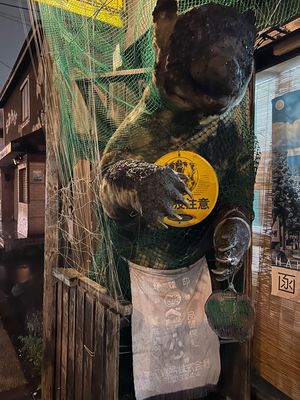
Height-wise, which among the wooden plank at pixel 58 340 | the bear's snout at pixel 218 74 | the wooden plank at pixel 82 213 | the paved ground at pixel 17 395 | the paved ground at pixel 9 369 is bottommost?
the paved ground at pixel 17 395

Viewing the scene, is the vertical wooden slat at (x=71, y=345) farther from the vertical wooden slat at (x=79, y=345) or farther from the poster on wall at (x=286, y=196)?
the poster on wall at (x=286, y=196)

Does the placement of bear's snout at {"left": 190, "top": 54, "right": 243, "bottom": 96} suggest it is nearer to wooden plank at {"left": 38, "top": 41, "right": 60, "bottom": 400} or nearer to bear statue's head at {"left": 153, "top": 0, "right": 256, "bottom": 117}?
bear statue's head at {"left": 153, "top": 0, "right": 256, "bottom": 117}

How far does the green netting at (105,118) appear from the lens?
210 cm

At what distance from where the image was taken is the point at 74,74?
2.37m

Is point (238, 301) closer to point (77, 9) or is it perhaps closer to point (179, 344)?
point (179, 344)

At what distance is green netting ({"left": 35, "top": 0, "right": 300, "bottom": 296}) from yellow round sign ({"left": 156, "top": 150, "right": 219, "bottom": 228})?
124mm

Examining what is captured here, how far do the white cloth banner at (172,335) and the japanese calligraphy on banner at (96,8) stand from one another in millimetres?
1588

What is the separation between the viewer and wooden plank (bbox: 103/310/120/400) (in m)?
1.82

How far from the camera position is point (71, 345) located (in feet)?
8.18

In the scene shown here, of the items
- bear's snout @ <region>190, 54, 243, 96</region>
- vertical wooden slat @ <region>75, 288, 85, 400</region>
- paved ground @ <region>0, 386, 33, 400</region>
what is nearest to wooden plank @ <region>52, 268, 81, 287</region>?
vertical wooden slat @ <region>75, 288, 85, 400</region>

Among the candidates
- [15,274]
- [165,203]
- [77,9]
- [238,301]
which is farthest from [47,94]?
[15,274]

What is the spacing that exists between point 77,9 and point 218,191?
1.45 m

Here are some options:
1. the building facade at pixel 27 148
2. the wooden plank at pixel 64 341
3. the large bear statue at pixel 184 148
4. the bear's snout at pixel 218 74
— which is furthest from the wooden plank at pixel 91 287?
the building facade at pixel 27 148

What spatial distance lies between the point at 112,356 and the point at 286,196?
1501 mm
